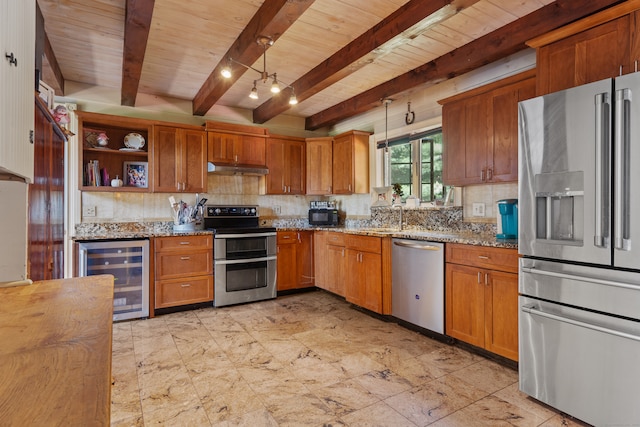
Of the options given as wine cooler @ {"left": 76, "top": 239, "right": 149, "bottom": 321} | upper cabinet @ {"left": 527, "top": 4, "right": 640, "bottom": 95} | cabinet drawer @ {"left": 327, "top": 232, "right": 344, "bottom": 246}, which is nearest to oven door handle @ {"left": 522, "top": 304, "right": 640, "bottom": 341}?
upper cabinet @ {"left": 527, "top": 4, "right": 640, "bottom": 95}

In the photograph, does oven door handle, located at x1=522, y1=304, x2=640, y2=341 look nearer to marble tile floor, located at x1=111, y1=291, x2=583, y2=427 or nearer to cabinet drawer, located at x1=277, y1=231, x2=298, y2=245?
marble tile floor, located at x1=111, y1=291, x2=583, y2=427

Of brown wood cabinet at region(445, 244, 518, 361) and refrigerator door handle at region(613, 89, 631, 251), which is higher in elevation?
refrigerator door handle at region(613, 89, 631, 251)

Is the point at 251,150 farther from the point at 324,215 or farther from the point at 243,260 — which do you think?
the point at 243,260

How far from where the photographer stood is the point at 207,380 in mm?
2268

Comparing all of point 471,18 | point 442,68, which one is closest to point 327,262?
point 442,68

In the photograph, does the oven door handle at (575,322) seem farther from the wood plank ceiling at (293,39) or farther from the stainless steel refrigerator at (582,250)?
the wood plank ceiling at (293,39)

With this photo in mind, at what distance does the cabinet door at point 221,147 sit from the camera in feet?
13.9

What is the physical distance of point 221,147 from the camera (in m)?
4.30

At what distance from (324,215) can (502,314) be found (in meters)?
2.74

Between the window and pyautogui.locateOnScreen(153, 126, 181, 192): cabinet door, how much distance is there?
8.49ft

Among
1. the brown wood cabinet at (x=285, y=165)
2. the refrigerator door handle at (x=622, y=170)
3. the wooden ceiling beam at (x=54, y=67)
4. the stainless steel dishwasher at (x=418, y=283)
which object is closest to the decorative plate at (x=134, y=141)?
the wooden ceiling beam at (x=54, y=67)

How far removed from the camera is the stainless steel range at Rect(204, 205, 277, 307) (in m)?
3.90

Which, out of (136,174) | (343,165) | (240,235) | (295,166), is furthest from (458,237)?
(136,174)

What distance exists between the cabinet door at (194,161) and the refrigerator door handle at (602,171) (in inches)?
146
